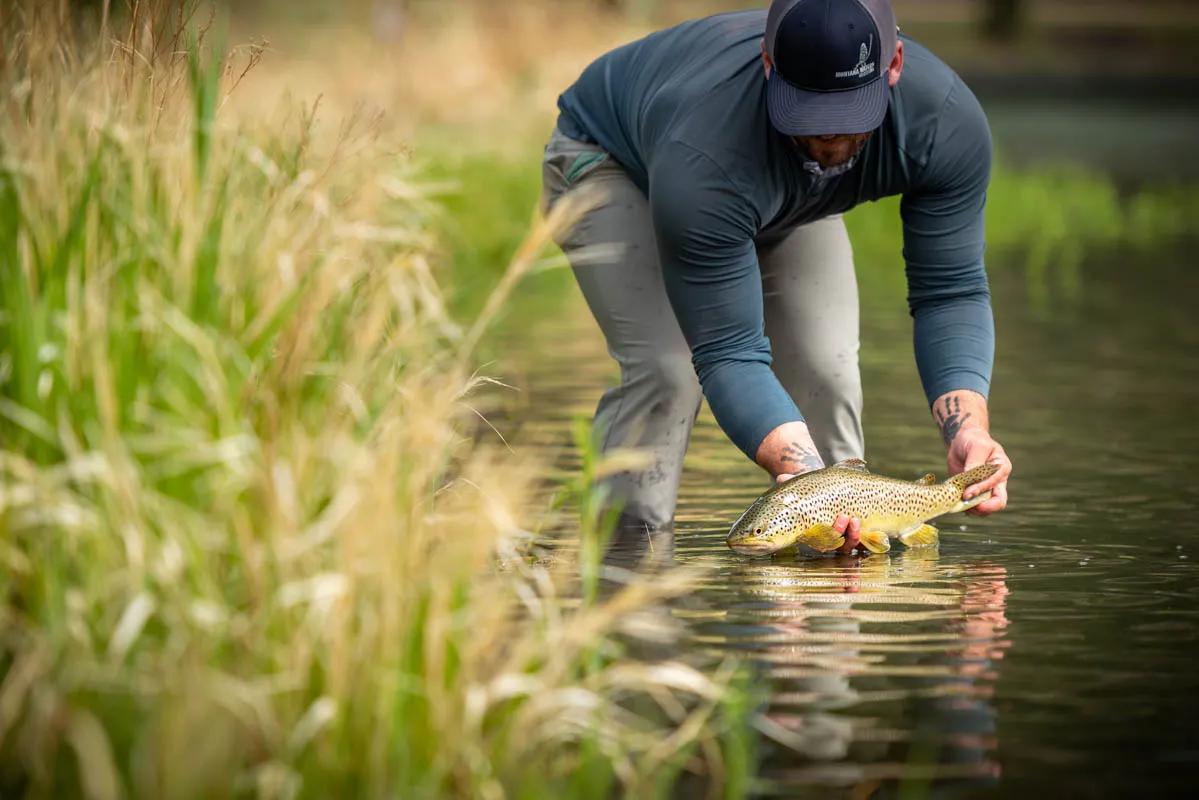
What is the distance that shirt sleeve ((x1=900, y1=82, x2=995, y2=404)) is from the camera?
5949 millimetres

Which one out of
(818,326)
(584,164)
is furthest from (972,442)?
(584,164)

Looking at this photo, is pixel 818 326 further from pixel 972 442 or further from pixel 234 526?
pixel 234 526

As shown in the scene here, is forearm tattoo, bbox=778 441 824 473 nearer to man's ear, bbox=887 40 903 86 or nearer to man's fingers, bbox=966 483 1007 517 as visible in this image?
man's fingers, bbox=966 483 1007 517

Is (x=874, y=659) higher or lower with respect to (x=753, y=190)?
lower

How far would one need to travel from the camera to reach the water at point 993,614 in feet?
14.6

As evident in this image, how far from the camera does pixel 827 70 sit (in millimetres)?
5355

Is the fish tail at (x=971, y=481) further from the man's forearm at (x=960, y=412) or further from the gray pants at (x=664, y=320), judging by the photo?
the gray pants at (x=664, y=320)

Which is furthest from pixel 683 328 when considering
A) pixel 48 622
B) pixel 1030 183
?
pixel 1030 183

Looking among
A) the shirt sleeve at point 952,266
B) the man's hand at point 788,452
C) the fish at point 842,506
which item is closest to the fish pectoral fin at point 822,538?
the fish at point 842,506

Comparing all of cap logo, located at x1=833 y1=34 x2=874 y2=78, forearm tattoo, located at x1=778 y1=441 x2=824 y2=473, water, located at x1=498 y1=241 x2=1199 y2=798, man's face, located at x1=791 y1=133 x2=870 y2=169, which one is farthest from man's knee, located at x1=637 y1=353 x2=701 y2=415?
cap logo, located at x1=833 y1=34 x2=874 y2=78

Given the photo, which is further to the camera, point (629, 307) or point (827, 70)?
point (629, 307)

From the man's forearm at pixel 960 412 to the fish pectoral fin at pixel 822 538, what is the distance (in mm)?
417

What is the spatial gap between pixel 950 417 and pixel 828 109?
1255 millimetres

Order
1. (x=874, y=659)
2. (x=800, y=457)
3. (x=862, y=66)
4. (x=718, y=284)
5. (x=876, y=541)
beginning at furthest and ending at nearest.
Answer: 1. (x=876, y=541)
2. (x=800, y=457)
3. (x=718, y=284)
4. (x=862, y=66)
5. (x=874, y=659)
